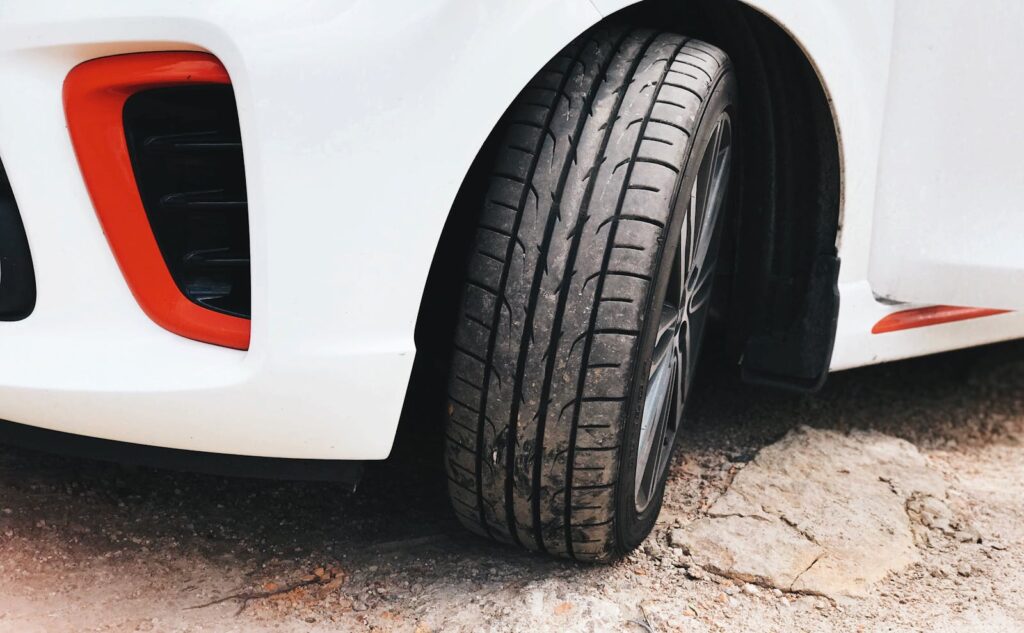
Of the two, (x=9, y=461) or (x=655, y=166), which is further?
A: (x=9, y=461)

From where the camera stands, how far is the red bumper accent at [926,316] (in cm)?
190

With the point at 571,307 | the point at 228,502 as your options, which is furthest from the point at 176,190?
the point at 228,502

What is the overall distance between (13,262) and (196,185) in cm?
24

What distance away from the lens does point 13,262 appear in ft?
3.99

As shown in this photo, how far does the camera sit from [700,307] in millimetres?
1872

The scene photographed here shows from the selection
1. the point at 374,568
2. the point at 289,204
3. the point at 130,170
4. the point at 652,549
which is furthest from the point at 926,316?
the point at 130,170

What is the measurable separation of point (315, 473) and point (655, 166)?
62 centimetres

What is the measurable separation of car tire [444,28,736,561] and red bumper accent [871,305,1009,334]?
64 centimetres

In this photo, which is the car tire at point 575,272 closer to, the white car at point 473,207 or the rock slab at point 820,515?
the white car at point 473,207

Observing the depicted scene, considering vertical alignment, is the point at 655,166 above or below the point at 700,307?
above

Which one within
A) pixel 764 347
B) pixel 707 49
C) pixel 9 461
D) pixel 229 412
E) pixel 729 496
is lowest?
pixel 729 496

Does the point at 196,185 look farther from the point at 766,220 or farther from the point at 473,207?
the point at 766,220

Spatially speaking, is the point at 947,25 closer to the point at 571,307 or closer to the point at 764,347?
the point at 764,347

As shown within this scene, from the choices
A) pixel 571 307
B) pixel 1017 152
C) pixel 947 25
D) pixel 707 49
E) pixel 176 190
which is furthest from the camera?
pixel 1017 152
